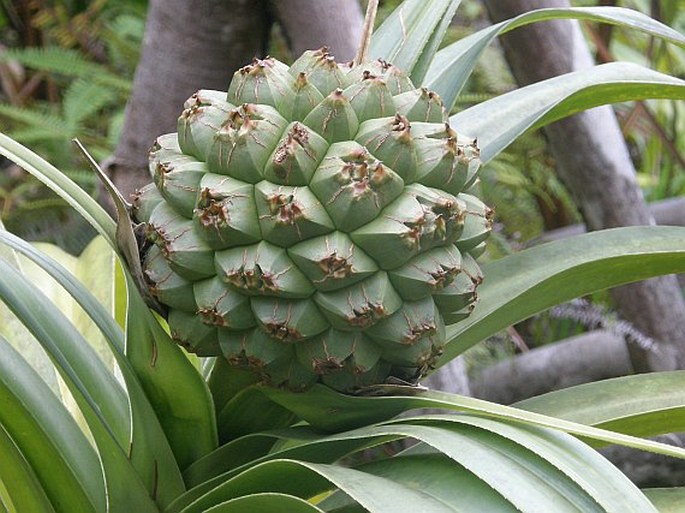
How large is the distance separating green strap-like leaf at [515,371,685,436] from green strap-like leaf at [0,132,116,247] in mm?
395

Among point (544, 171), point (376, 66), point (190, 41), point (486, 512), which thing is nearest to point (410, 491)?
point (486, 512)

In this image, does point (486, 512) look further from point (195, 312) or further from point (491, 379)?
point (491, 379)

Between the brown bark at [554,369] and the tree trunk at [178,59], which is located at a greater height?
the tree trunk at [178,59]

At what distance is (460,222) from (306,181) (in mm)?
112

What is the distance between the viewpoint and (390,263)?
2.07ft

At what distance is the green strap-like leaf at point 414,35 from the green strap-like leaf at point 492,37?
0.04 meters

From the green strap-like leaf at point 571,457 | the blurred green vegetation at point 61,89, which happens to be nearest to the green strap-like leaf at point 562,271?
the green strap-like leaf at point 571,457

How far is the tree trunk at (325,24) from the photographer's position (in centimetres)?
112

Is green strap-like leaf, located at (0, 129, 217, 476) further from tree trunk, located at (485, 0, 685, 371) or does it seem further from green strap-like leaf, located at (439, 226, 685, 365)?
tree trunk, located at (485, 0, 685, 371)

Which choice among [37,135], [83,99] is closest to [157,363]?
[37,135]

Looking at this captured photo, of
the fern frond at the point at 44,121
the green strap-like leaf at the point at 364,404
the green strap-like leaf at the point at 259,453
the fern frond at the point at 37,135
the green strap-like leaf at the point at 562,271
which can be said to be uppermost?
the fern frond at the point at 44,121

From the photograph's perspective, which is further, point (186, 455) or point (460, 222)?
point (186, 455)

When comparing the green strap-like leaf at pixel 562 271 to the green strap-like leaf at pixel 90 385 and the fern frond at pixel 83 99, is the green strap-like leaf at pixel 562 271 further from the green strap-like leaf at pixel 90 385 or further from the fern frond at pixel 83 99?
the fern frond at pixel 83 99

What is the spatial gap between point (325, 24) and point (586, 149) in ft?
1.50
